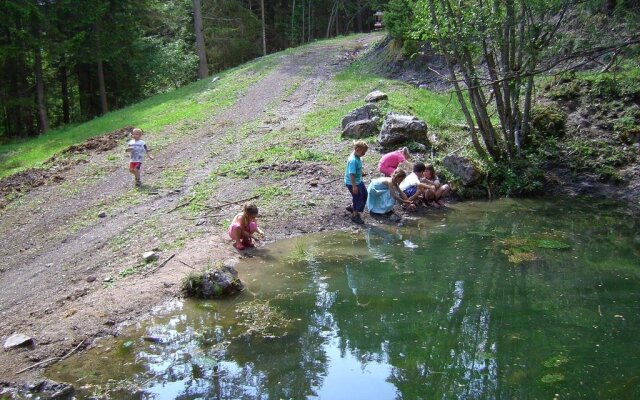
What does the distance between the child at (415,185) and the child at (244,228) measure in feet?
13.1

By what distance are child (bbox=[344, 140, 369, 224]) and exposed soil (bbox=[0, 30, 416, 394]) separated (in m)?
0.25

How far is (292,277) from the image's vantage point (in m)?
8.66

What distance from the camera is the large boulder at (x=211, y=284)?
786 centimetres

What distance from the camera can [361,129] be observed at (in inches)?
640

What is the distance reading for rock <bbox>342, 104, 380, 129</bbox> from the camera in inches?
669

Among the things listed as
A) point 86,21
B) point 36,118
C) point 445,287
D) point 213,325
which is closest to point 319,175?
point 445,287

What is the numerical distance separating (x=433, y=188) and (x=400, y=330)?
21.0 ft

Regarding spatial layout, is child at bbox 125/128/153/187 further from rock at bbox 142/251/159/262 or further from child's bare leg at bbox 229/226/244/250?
child's bare leg at bbox 229/226/244/250

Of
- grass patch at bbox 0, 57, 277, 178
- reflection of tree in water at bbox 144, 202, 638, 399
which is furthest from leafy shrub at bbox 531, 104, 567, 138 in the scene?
grass patch at bbox 0, 57, 277, 178

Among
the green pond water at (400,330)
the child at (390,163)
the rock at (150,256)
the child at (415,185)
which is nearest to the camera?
the green pond water at (400,330)

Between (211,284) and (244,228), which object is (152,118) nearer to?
(244,228)

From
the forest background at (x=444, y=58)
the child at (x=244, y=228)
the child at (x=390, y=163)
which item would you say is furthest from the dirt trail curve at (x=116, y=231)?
the forest background at (x=444, y=58)

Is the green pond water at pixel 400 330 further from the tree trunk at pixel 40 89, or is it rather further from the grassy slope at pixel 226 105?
the tree trunk at pixel 40 89

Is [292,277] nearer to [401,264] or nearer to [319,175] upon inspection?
[401,264]
